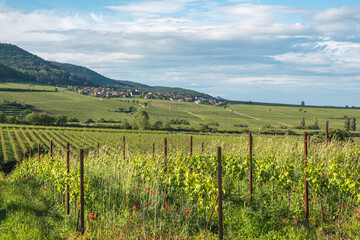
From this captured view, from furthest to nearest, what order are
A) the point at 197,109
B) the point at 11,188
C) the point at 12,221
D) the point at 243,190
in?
1. the point at 197,109
2. the point at 11,188
3. the point at 243,190
4. the point at 12,221

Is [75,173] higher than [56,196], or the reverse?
[75,173]

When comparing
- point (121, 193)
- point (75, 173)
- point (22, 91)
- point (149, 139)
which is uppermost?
point (22, 91)

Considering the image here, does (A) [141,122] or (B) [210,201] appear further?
(A) [141,122]

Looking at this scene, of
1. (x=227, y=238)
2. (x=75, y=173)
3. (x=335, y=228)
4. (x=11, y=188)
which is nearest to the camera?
(x=227, y=238)

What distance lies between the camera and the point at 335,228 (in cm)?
582

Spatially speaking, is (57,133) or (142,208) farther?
(57,133)

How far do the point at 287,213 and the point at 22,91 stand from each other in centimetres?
13426

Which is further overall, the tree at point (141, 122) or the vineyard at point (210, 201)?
the tree at point (141, 122)

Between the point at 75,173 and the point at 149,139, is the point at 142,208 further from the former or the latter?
the point at 149,139

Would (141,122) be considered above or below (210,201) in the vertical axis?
below

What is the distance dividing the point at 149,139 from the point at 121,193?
47.9m

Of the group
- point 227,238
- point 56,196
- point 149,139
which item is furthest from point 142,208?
point 149,139

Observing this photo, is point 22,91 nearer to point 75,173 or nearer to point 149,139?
point 149,139

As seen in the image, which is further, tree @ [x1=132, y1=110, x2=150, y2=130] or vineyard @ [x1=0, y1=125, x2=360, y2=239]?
tree @ [x1=132, y1=110, x2=150, y2=130]
